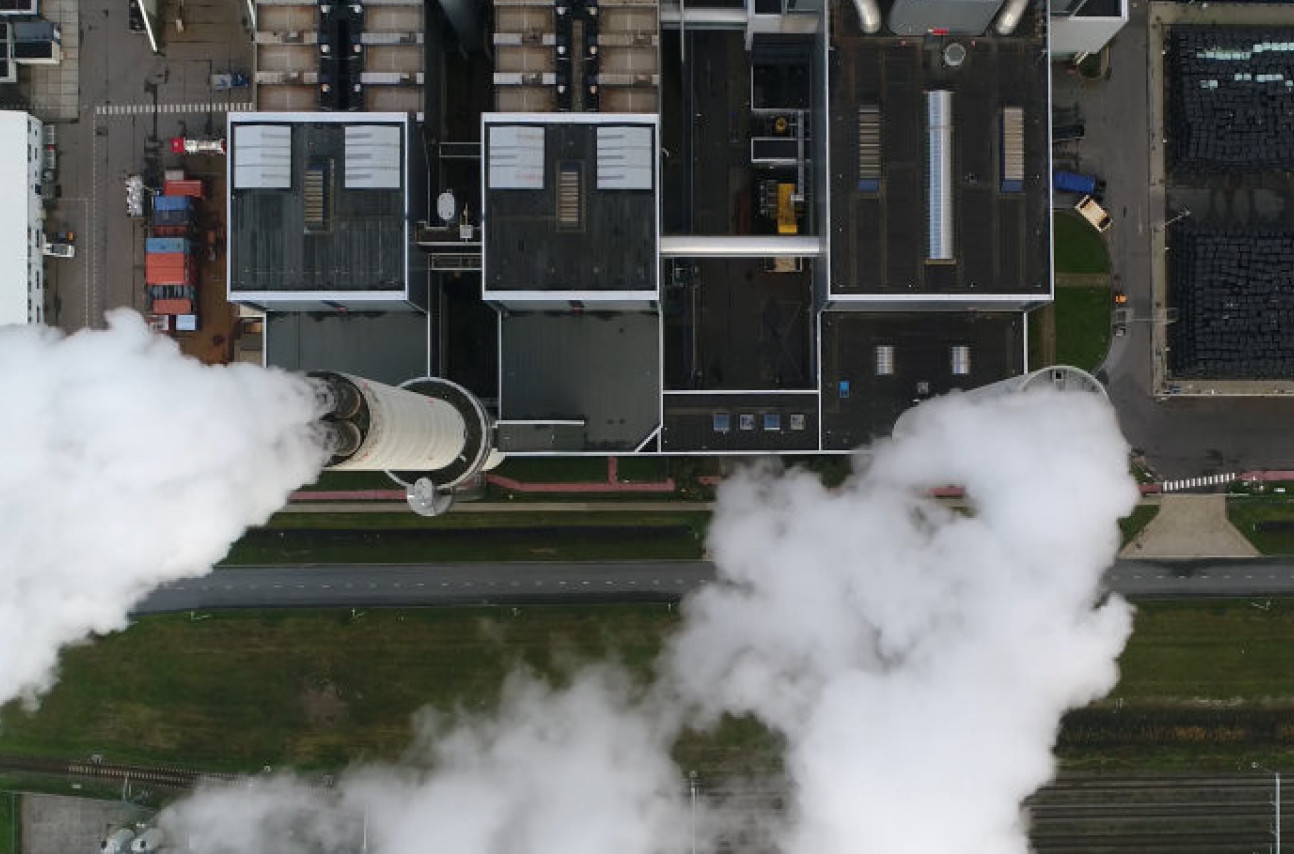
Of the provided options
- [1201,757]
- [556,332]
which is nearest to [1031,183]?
[556,332]

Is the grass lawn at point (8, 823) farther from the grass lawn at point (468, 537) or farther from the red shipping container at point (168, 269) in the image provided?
the red shipping container at point (168, 269)

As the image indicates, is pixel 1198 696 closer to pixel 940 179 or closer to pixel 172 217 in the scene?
pixel 940 179

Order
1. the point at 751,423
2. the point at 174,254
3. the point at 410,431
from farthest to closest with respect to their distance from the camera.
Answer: the point at 174,254, the point at 751,423, the point at 410,431

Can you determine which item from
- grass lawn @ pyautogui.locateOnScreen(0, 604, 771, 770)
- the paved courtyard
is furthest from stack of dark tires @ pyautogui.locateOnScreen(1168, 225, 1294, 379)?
the paved courtyard

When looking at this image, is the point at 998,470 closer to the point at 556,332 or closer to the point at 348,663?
the point at 556,332

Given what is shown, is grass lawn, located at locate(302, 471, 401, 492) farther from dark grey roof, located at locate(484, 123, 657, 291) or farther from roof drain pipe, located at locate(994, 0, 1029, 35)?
roof drain pipe, located at locate(994, 0, 1029, 35)

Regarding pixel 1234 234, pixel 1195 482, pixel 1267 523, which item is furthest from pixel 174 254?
pixel 1267 523
